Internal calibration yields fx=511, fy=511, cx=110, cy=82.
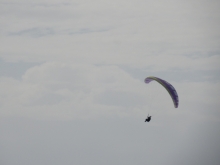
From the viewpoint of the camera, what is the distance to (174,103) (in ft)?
294

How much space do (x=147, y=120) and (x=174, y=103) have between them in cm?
559

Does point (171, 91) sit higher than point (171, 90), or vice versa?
point (171, 90)

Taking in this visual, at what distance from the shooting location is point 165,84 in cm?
8988

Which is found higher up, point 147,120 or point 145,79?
point 145,79

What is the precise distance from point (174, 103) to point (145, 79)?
26.3 ft

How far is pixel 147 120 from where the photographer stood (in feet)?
294

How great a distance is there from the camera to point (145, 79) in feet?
310

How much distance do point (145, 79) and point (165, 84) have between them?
18.4 feet

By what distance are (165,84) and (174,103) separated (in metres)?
3.68

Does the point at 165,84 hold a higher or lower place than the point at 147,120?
higher
